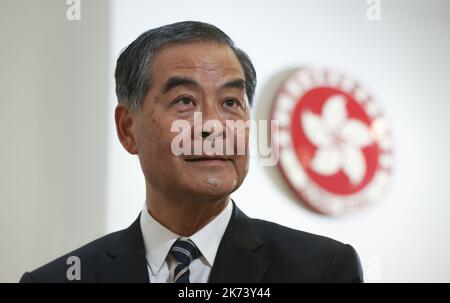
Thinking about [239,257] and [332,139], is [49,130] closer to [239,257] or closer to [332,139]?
[239,257]

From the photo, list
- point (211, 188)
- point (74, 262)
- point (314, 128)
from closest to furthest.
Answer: point (211, 188) < point (74, 262) < point (314, 128)

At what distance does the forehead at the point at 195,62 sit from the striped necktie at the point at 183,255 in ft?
0.83

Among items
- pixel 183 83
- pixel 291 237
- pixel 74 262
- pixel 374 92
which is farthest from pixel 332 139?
pixel 74 262

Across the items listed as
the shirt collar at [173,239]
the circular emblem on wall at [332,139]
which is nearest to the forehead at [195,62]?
the shirt collar at [173,239]

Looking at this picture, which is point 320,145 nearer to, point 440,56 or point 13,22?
point 440,56

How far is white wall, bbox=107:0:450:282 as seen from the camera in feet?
3.41

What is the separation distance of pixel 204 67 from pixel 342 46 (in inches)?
19.8

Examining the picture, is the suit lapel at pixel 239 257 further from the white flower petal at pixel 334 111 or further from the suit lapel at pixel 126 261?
the white flower petal at pixel 334 111

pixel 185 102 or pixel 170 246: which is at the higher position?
pixel 185 102

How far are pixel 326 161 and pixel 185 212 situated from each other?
1.49 feet

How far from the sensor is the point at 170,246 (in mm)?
858

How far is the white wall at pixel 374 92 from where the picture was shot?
3.41 ft

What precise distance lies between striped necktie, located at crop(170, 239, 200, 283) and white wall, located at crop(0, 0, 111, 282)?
0.67ft
